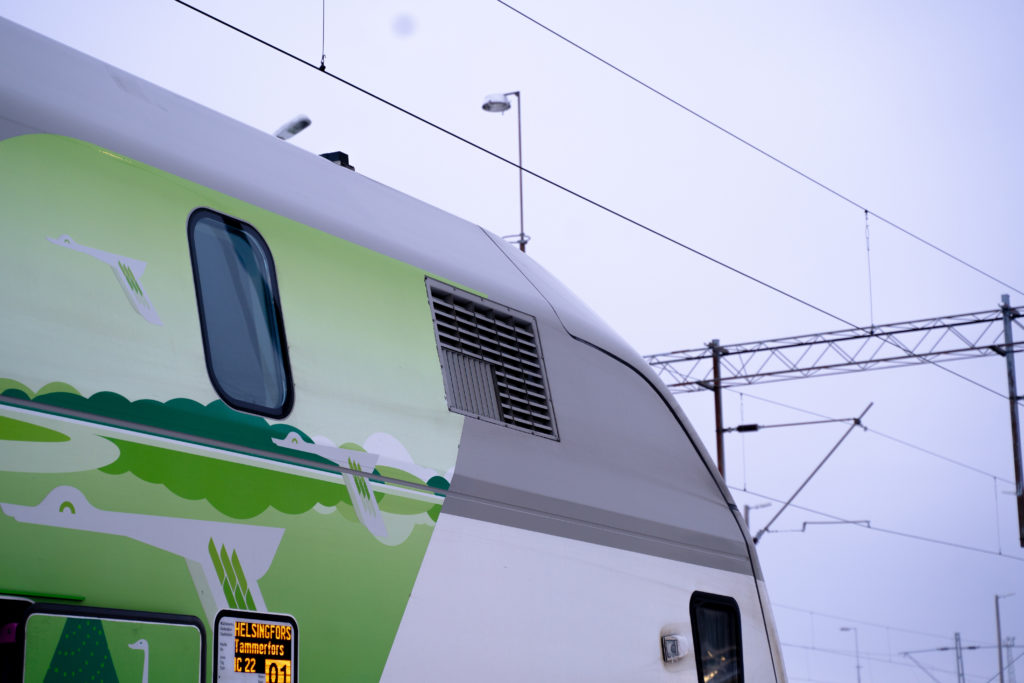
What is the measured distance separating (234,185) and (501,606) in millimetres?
1876

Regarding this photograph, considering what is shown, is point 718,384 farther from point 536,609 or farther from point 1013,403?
point 536,609

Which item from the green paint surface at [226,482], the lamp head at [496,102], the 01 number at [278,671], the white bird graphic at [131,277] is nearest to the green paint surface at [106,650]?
the 01 number at [278,671]

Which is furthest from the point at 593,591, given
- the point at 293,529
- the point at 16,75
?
the point at 16,75

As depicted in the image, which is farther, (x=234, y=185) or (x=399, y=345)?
(x=399, y=345)

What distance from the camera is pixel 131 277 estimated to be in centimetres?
356

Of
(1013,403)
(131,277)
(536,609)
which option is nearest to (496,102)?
(536,609)

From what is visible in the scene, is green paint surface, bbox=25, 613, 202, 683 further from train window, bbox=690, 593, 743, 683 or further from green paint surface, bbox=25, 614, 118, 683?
train window, bbox=690, 593, 743, 683

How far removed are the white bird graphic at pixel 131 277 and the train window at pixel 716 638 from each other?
10.4ft

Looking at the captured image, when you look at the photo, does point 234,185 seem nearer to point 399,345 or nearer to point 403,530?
point 399,345

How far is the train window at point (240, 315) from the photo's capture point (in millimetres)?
3801

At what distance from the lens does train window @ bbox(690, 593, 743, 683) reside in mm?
5719

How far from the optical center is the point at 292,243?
4273 millimetres

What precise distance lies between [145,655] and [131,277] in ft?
3.63

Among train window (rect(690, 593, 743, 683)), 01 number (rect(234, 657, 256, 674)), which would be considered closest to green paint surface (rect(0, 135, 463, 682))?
01 number (rect(234, 657, 256, 674))
